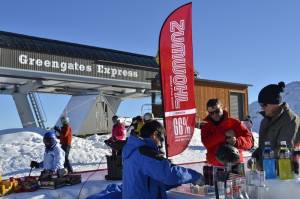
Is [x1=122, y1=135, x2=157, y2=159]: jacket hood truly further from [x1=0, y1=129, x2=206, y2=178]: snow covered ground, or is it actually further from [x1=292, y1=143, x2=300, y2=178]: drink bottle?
[x1=0, y1=129, x2=206, y2=178]: snow covered ground

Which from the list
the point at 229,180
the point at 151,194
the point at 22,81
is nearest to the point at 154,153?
the point at 151,194

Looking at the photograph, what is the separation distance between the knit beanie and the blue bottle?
15.8 inches

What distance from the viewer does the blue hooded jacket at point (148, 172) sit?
334 cm

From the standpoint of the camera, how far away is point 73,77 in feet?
71.6

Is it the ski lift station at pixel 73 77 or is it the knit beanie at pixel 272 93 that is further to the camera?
the ski lift station at pixel 73 77

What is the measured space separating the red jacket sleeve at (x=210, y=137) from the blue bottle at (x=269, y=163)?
3.39 ft

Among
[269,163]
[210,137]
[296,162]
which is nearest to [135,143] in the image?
[269,163]

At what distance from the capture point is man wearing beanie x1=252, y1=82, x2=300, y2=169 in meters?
3.70

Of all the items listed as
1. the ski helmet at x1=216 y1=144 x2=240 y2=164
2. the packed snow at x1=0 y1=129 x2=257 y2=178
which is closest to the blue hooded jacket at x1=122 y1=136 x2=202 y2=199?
the ski helmet at x1=216 y1=144 x2=240 y2=164

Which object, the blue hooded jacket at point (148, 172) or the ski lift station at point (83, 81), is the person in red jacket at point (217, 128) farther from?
the ski lift station at point (83, 81)

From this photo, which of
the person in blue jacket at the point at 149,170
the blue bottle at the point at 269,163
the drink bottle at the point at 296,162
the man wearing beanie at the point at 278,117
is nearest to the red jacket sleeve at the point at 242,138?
the man wearing beanie at the point at 278,117

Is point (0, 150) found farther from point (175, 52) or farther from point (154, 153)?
point (154, 153)

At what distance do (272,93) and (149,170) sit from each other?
131 cm

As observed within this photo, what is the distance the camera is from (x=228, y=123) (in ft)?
15.2
